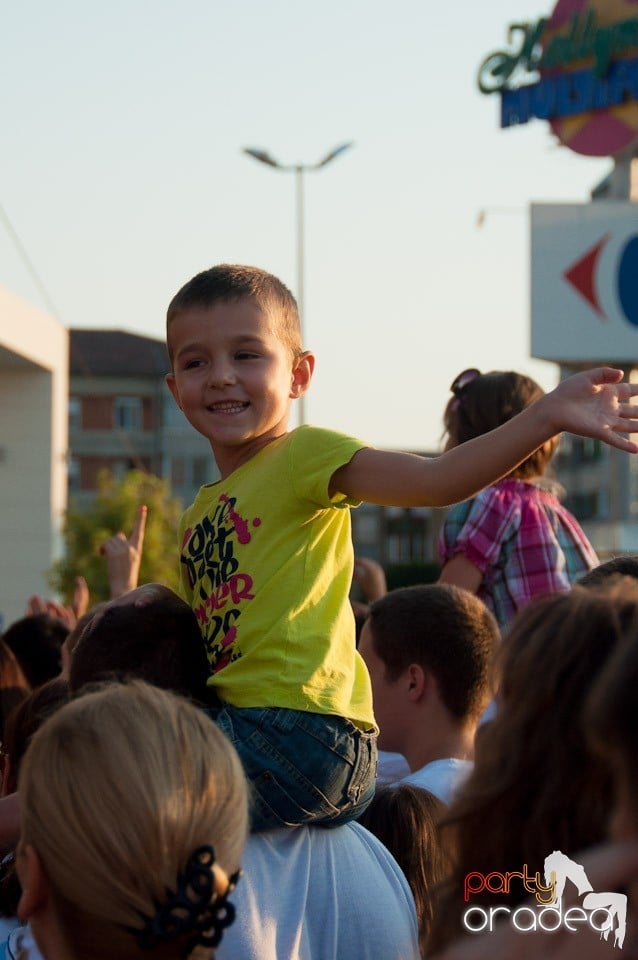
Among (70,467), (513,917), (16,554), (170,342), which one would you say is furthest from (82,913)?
(70,467)

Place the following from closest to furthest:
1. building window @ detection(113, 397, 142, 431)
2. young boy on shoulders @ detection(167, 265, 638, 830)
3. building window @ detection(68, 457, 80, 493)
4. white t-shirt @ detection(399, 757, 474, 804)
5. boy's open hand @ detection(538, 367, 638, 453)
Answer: boy's open hand @ detection(538, 367, 638, 453), young boy on shoulders @ detection(167, 265, 638, 830), white t-shirt @ detection(399, 757, 474, 804), building window @ detection(113, 397, 142, 431), building window @ detection(68, 457, 80, 493)

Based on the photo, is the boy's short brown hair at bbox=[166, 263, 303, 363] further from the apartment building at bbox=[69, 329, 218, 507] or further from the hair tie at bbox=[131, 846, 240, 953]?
the apartment building at bbox=[69, 329, 218, 507]

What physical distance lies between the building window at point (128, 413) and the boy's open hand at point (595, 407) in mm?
80285

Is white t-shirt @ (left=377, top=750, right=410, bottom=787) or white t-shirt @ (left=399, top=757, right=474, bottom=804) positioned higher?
white t-shirt @ (left=399, top=757, right=474, bottom=804)

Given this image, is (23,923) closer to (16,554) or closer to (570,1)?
(570,1)

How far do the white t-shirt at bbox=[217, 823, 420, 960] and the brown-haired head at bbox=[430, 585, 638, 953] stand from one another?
0.75 m

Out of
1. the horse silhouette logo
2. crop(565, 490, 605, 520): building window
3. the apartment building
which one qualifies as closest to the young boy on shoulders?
the horse silhouette logo

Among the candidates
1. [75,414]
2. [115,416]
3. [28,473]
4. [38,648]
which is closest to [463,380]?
[38,648]

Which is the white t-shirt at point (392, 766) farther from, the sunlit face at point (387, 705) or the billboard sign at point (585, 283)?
the billboard sign at point (585, 283)

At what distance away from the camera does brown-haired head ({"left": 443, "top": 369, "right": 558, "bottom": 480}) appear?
4.71 meters

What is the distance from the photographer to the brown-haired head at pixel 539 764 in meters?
1.92

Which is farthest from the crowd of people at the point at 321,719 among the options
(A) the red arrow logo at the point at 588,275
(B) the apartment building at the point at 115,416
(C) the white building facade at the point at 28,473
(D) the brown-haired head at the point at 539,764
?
(B) the apartment building at the point at 115,416

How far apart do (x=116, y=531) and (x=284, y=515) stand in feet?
152

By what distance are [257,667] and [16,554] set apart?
35222 mm
